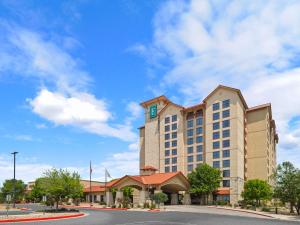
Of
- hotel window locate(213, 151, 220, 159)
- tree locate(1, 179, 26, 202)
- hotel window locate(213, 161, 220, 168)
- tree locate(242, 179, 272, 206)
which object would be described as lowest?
tree locate(1, 179, 26, 202)

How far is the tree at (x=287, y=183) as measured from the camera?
53375 millimetres

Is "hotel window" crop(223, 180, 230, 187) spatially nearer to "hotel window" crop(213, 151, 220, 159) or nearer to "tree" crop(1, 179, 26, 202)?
"hotel window" crop(213, 151, 220, 159)

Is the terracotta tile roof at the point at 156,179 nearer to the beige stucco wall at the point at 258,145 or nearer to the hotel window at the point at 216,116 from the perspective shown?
the hotel window at the point at 216,116

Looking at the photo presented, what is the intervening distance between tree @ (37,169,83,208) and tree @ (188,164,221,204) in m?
37.9

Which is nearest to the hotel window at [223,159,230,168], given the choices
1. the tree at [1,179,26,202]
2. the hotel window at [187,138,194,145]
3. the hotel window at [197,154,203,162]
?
the hotel window at [197,154,203,162]

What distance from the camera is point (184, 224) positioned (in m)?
29.7

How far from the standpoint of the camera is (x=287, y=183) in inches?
2136

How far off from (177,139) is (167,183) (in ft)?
80.4

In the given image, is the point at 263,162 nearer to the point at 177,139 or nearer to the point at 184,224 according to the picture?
the point at 177,139

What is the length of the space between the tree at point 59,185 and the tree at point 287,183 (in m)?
28.2

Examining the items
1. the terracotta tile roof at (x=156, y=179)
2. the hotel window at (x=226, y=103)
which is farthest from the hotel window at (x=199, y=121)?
the terracotta tile roof at (x=156, y=179)

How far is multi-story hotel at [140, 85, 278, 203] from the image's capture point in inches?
3427

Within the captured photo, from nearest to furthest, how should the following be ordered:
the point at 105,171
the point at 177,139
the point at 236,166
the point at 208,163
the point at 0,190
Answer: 1. the point at 105,171
2. the point at 236,166
3. the point at 208,163
4. the point at 177,139
5. the point at 0,190

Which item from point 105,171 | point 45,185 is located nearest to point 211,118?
point 105,171
